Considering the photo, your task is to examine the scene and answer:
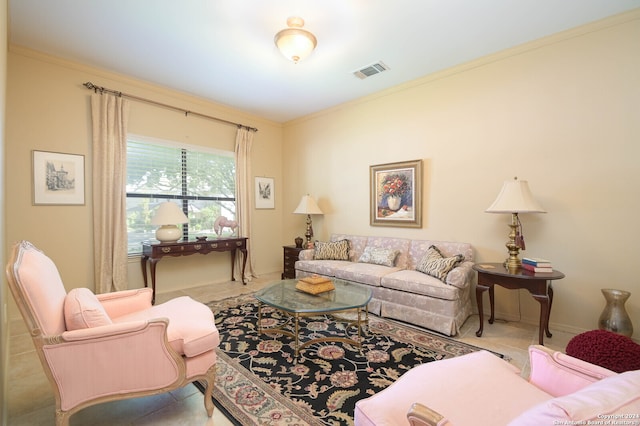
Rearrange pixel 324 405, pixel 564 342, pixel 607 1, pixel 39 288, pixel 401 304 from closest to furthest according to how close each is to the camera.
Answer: pixel 39 288 < pixel 324 405 < pixel 607 1 < pixel 564 342 < pixel 401 304

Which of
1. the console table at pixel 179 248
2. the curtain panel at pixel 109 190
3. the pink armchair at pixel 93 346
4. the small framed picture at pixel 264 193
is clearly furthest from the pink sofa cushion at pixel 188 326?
the small framed picture at pixel 264 193

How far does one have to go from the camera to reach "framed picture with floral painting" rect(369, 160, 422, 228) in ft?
12.6

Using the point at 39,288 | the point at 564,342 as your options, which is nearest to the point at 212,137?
the point at 39,288

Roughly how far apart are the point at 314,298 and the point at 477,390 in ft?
5.05

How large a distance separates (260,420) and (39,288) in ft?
4.29

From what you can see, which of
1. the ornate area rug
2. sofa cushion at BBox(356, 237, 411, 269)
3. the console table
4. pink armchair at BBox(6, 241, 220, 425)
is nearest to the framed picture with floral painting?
sofa cushion at BBox(356, 237, 411, 269)

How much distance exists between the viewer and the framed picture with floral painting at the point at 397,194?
3836 millimetres

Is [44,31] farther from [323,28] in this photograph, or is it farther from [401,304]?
[401,304]

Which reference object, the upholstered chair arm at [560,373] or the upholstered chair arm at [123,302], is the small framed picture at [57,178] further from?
the upholstered chair arm at [560,373]

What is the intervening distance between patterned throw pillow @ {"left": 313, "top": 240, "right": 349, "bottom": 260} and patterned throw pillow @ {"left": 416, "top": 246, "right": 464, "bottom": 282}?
1112 millimetres

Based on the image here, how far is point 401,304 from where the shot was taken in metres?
3.07

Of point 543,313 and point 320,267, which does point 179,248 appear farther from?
point 543,313

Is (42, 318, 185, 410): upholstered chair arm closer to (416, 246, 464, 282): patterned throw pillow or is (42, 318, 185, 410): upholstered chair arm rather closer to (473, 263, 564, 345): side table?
(416, 246, 464, 282): patterned throw pillow

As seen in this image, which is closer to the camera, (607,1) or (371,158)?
(607,1)
